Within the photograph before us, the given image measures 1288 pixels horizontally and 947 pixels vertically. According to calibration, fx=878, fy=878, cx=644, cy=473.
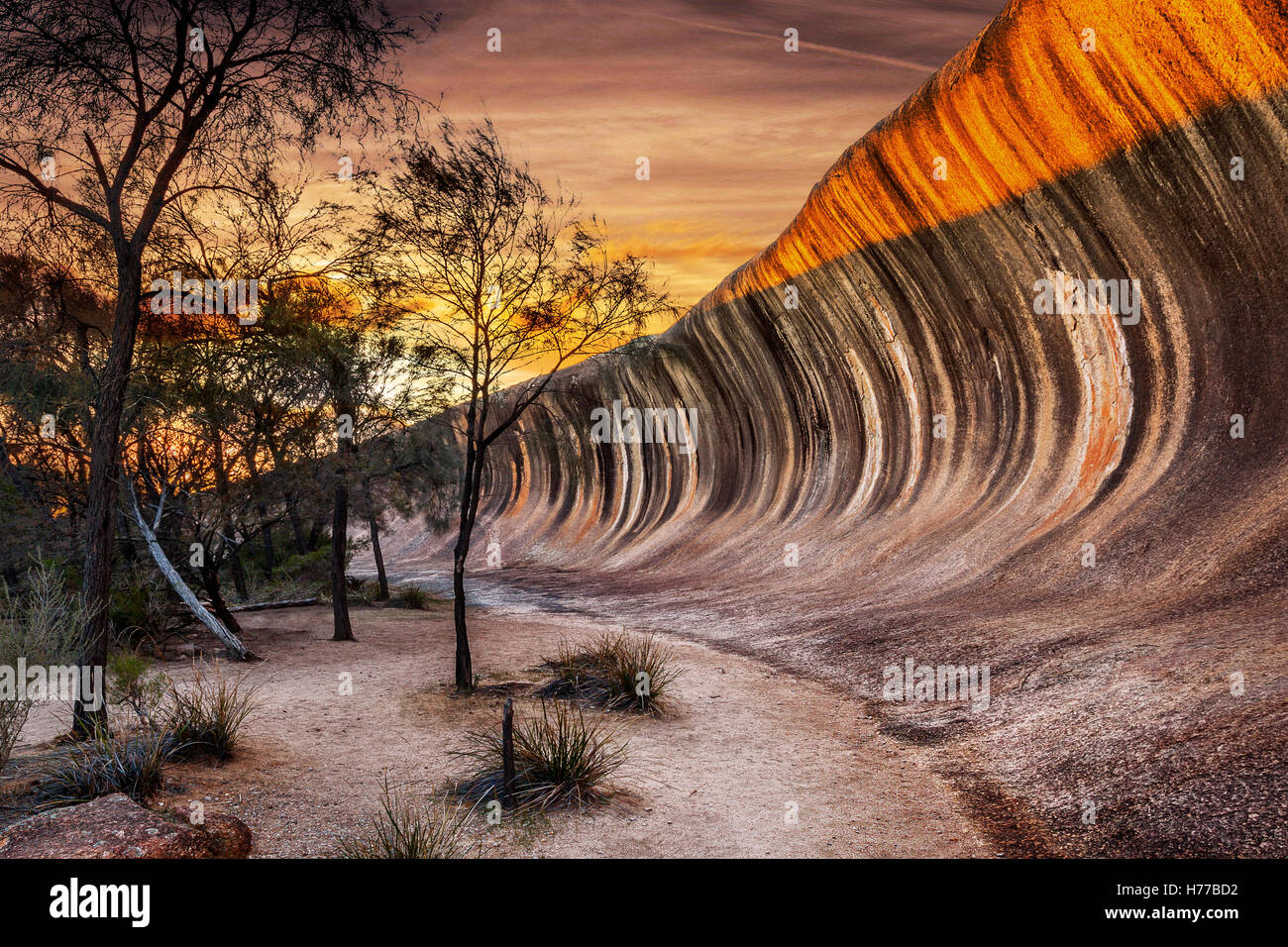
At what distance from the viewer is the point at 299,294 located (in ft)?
47.8

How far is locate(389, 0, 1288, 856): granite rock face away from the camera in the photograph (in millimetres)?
6379

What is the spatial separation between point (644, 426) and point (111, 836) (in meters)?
29.2

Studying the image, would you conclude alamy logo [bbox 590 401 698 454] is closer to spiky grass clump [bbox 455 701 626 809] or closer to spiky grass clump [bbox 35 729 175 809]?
spiky grass clump [bbox 455 701 626 809]

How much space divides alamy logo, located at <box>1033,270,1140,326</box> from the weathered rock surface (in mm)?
13489

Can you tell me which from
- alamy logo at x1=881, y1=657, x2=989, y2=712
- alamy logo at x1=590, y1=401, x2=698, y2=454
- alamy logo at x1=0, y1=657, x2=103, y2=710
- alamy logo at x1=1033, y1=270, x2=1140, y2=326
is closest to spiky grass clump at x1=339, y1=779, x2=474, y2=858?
alamy logo at x1=0, y1=657, x2=103, y2=710

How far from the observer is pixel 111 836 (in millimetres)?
4453

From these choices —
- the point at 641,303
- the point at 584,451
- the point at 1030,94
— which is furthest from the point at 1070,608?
the point at 584,451

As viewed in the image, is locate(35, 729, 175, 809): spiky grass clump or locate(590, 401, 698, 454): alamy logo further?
locate(590, 401, 698, 454): alamy logo

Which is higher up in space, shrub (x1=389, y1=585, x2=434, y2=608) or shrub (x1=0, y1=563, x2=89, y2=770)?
shrub (x1=0, y1=563, x2=89, y2=770)

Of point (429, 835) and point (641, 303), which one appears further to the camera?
point (641, 303)

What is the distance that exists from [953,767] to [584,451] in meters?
30.8

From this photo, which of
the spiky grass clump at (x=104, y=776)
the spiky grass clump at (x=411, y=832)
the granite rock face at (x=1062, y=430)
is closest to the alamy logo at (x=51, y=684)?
the spiky grass clump at (x=104, y=776)

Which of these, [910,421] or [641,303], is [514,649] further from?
[910,421]

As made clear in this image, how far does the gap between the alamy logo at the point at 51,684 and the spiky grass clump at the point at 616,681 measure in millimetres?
4180
